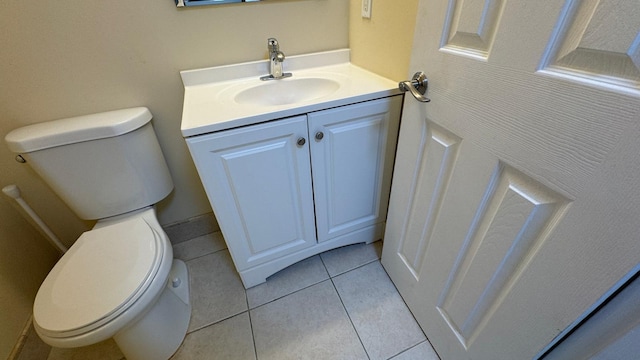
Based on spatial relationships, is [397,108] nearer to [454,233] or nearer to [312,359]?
[454,233]

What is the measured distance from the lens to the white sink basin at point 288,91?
3.70ft


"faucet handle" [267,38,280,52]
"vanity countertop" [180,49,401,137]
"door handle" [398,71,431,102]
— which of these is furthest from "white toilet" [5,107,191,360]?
"door handle" [398,71,431,102]

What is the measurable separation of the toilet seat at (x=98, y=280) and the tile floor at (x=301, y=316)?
42 centimetres

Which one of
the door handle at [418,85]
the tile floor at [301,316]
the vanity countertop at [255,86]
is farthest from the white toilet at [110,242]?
the door handle at [418,85]

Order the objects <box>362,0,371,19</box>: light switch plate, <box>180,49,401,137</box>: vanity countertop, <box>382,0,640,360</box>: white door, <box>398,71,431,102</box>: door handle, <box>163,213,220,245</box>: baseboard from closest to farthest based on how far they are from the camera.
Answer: <box>382,0,640,360</box>: white door → <box>398,71,431,102</box>: door handle → <box>180,49,401,137</box>: vanity countertop → <box>362,0,371,19</box>: light switch plate → <box>163,213,220,245</box>: baseboard

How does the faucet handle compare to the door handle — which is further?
the faucet handle

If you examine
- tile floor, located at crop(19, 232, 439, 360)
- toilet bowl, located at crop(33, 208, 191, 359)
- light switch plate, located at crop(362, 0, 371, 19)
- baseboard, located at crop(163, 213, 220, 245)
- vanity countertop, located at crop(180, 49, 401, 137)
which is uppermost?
light switch plate, located at crop(362, 0, 371, 19)

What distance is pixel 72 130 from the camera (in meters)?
0.90

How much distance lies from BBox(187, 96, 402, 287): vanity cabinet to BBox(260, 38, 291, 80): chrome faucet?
404mm

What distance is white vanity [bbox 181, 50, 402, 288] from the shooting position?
0.84 meters

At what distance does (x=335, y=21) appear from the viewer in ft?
3.98

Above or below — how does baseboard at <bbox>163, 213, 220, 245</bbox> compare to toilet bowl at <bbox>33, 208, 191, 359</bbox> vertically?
below

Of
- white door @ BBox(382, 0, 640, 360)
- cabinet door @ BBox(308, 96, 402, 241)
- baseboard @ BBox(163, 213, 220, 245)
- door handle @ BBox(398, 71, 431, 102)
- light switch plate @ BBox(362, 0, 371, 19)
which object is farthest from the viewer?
baseboard @ BBox(163, 213, 220, 245)

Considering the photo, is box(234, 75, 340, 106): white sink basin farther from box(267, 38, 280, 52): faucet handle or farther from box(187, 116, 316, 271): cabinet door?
box(187, 116, 316, 271): cabinet door
